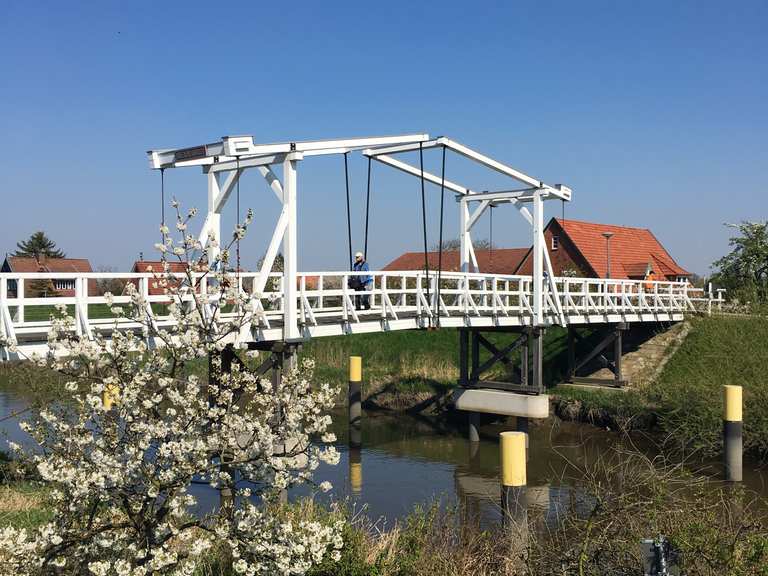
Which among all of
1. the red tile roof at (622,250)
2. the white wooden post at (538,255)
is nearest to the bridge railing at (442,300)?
the white wooden post at (538,255)

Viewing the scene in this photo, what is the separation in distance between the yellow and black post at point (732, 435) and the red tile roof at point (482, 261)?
111 feet

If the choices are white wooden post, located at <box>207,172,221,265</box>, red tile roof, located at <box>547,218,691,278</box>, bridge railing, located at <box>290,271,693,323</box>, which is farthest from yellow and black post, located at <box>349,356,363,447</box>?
red tile roof, located at <box>547,218,691,278</box>

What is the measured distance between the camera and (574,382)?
22.7 metres

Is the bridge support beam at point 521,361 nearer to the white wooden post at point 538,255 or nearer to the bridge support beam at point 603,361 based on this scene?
the white wooden post at point 538,255

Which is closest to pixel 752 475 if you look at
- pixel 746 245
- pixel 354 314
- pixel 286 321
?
pixel 354 314

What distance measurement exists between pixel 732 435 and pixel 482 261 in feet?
128

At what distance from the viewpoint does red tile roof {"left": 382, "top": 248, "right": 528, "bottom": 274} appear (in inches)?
1996

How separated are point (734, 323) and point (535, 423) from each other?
6.58 m

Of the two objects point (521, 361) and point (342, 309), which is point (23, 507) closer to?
point (342, 309)

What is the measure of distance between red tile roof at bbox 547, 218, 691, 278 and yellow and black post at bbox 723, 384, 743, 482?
2474 cm

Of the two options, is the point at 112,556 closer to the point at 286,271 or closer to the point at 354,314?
the point at 286,271

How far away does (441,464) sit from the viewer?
661 inches

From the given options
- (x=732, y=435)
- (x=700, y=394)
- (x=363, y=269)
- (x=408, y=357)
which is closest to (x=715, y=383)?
(x=700, y=394)

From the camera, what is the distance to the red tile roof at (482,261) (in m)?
50.7
